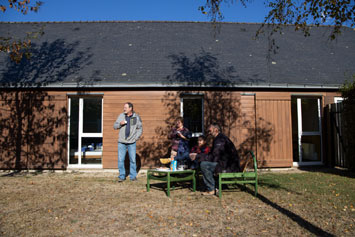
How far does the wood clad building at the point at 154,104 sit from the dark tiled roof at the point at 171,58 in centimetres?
5

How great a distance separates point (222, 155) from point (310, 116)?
6091 mm

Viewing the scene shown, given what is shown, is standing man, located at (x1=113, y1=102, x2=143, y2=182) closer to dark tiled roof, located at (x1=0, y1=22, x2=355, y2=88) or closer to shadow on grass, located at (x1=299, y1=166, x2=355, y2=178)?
dark tiled roof, located at (x1=0, y1=22, x2=355, y2=88)

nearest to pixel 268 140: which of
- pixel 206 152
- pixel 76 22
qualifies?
pixel 206 152

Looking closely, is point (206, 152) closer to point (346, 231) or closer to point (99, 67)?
point (346, 231)

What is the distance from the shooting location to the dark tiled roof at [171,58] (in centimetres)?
938

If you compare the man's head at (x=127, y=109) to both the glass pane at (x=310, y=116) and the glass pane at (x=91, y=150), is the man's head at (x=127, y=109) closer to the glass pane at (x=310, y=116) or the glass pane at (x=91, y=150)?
the glass pane at (x=91, y=150)

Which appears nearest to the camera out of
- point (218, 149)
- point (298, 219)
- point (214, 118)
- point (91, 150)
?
point (298, 219)

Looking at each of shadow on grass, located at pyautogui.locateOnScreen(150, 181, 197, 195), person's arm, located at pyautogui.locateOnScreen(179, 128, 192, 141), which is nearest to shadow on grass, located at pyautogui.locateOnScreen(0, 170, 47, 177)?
shadow on grass, located at pyautogui.locateOnScreen(150, 181, 197, 195)

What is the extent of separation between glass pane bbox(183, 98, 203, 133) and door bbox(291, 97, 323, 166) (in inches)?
132

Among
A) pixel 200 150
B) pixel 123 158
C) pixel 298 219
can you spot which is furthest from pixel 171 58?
pixel 298 219

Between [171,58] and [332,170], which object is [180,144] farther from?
[332,170]

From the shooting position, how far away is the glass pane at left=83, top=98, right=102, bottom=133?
954 centimetres

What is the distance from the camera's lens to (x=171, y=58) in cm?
1065

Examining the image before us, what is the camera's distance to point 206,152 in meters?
6.42
